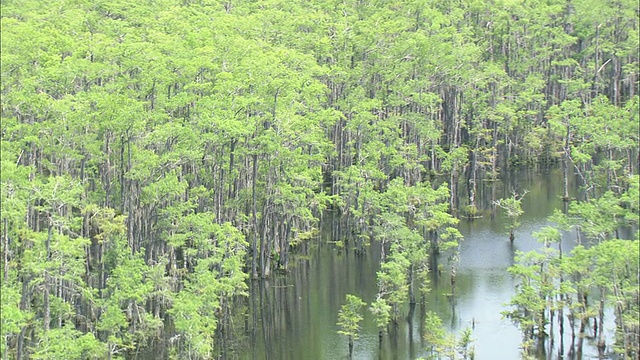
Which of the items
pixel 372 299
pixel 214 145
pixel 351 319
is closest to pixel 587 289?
pixel 351 319

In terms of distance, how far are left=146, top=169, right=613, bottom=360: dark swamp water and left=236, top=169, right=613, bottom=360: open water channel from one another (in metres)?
0.05

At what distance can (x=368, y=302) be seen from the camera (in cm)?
5200

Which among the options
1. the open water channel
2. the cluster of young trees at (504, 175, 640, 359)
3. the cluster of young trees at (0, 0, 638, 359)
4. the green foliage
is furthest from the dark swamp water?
the cluster of young trees at (0, 0, 638, 359)

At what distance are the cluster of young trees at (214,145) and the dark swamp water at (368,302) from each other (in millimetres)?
1696

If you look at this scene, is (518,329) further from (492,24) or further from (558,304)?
(492,24)

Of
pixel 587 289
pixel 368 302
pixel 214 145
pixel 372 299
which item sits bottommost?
pixel 368 302

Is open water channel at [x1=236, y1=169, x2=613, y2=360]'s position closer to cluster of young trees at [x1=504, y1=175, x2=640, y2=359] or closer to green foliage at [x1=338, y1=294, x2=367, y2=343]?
green foliage at [x1=338, y1=294, x2=367, y2=343]

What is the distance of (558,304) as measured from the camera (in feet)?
144

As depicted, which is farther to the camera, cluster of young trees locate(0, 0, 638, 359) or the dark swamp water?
the dark swamp water

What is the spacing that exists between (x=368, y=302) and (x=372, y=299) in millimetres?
416

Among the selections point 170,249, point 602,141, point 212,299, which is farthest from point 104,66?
point 602,141

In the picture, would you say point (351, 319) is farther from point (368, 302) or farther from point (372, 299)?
point (372, 299)

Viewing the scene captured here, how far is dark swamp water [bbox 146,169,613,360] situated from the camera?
45.2 meters

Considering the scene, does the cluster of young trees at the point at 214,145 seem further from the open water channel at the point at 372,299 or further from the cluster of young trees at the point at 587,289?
the cluster of young trees at the point at 587,289
